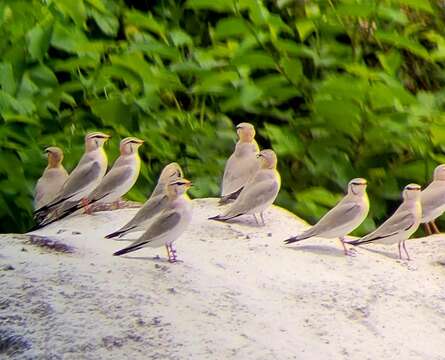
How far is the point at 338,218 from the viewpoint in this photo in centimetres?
471

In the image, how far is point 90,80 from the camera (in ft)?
23.1

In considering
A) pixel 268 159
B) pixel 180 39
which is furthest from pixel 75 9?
pixel 268 159

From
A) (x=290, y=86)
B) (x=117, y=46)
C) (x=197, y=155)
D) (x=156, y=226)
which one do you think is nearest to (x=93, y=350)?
(x=156, y=226)

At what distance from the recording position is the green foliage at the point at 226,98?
256 inches

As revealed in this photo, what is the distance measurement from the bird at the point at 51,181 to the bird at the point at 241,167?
2.58 feet

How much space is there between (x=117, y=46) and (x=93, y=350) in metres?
4.22

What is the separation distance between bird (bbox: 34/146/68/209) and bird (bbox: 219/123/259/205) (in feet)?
2.58

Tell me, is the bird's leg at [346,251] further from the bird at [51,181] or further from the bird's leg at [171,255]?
the bird at [51,181]

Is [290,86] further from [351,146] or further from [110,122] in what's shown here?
[110,122]

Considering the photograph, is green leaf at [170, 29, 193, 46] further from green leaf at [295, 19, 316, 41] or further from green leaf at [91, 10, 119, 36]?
green leaf at [295, 19, 316, 41]

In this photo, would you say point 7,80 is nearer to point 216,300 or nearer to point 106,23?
point 106,23

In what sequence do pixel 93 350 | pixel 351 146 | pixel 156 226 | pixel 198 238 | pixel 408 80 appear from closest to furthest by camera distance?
1. pixel 93 350
2. pixel 156 226
3. pixel 198 238
4. pixel 351 146
5. pixel 408 80

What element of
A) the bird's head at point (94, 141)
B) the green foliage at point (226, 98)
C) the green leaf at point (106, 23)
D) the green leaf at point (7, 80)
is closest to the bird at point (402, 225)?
the green foliage at point (226, 98)

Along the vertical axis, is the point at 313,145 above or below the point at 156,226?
below
